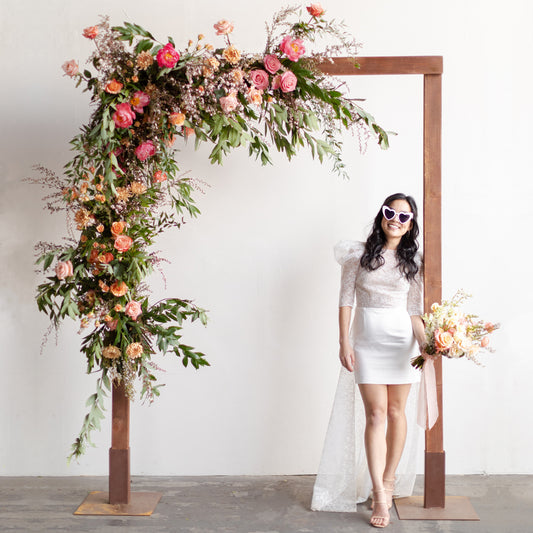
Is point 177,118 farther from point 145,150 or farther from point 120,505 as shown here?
point 120,505

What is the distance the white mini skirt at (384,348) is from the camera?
364 centimetres

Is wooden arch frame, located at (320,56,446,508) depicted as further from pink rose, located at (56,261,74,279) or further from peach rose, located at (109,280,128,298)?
pink rose, located at (56,261,74,279)

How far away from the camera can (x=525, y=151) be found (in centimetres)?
423

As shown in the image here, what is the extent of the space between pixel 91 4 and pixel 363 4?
1.72 m

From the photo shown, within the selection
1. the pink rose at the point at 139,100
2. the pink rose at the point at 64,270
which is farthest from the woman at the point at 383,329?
the pink rose at the point at 64,270

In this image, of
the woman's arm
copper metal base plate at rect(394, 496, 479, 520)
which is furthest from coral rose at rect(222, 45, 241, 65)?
copper metal base plate at rect(394, 496, 479, 520)

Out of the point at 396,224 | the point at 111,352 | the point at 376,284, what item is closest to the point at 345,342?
the point at 376,284

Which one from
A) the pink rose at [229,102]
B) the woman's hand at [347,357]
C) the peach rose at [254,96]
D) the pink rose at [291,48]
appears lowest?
the woman's hand at [347,357]

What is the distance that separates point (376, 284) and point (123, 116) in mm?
1605

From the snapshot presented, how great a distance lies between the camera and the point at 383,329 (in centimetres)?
364

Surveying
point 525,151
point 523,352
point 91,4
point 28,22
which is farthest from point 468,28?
point 28,22

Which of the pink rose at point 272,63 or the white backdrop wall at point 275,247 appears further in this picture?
the white backdrop wall at point 275,247

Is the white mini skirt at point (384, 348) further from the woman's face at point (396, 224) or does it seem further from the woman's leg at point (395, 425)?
the woman's face at point (396, 224)

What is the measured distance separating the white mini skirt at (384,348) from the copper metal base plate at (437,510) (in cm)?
71
